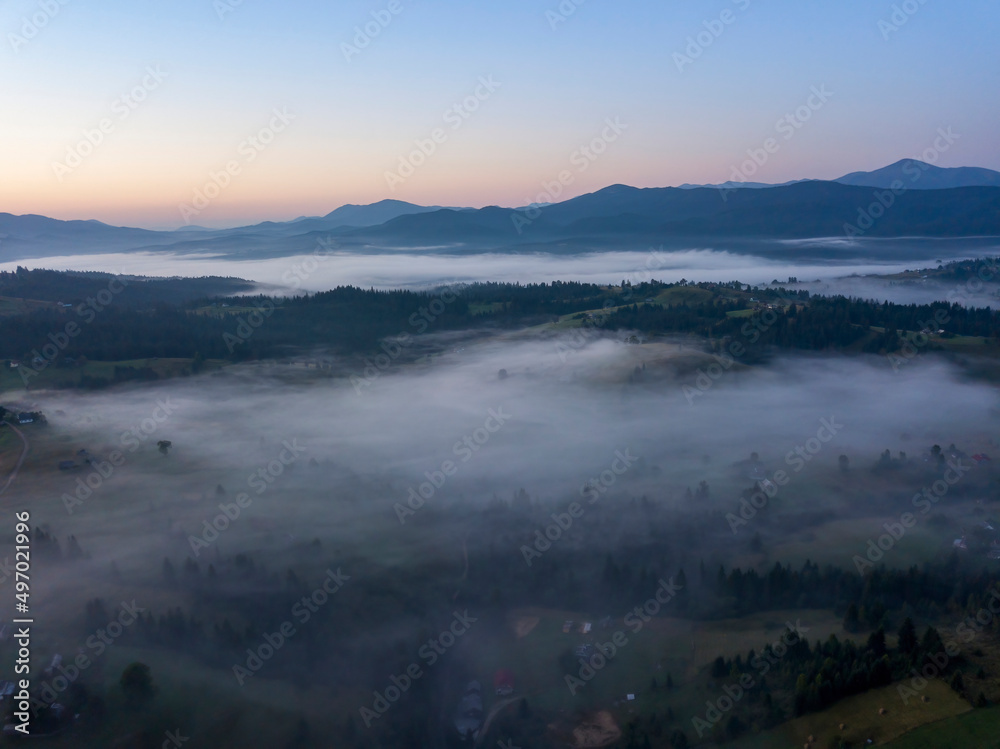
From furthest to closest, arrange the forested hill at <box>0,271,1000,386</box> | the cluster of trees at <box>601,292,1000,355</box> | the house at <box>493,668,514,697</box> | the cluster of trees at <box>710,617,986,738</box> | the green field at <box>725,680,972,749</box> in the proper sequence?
the cluster of trees at <box>601,292,1000,355</box>, the forested hill at <box>0,271,1000,386</box>, the house at <box>493,668,514,697</box>, the cluster of trees at <box>710,617,986,738</box>, the green field at <box>725,680,972,749</box>

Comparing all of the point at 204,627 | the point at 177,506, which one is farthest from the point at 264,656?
the point at 177,506

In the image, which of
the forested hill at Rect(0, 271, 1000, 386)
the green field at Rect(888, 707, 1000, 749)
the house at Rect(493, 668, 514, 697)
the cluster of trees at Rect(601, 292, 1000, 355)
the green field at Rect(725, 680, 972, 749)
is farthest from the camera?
the cluster of trees at Rect(601, 292, 1000, 355)

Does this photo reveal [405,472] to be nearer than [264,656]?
No

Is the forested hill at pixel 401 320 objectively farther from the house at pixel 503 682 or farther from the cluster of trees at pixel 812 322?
the house at pixel 503 682

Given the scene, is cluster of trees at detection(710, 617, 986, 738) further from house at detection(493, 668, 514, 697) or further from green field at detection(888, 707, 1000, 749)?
house at detection(493, 668, 514, 697)

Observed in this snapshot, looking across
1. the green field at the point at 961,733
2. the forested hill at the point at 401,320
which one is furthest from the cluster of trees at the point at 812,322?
the green field at the point at 961,733

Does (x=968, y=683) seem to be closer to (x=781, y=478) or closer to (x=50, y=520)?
(x=781, y=478)

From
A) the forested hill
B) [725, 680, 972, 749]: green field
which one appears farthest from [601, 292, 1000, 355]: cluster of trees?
[725, 680, 972, 749]: green field

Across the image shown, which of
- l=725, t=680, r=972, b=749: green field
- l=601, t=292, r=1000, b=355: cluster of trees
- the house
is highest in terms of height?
l=601, t=292, r=1000, b=355: cluster of trees

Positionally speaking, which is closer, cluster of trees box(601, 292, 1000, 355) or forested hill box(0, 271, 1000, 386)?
forested hill box(0, 271, 1000, 386)

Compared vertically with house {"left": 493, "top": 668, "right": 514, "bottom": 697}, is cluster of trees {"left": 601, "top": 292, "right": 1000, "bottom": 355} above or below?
above
